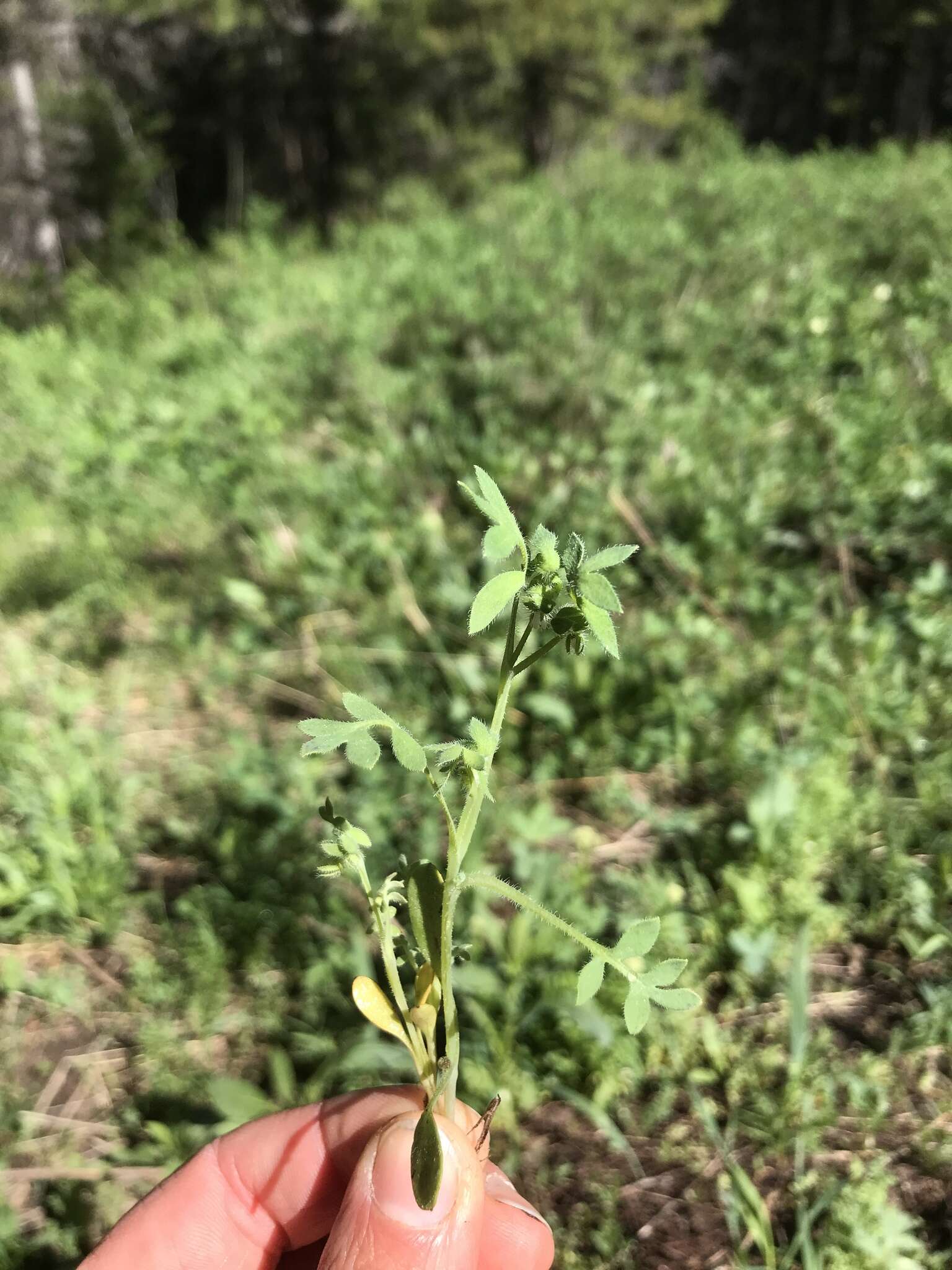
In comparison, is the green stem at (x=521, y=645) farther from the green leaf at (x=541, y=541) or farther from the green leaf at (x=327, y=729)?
the green leaf at (x=327, y=729)

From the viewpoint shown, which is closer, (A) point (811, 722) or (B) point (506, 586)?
(B) point (506, 586)

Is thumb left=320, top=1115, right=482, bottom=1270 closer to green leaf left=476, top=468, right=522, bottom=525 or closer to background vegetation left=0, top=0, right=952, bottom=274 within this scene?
green leaf left=476, top=468, right=522, bottom=525

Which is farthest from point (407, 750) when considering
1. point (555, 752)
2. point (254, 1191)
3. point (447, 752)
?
point (555, 752)

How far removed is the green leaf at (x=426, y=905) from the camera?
1048 millimetres

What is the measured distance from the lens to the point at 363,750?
90 centimetres

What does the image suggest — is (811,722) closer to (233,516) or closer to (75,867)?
(75,867)

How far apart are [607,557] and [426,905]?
0.50m

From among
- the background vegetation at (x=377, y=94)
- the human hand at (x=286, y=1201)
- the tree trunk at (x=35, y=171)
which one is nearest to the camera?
the human hand at (x=286, y=1201)

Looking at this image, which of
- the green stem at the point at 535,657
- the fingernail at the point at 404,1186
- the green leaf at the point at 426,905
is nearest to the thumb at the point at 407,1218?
the fingernail at the point at 404,1186

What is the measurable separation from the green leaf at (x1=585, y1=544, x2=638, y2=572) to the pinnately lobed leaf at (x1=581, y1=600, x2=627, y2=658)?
0.15 ft

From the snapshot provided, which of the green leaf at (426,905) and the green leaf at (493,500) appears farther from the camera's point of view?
the green leaf at (426,905)

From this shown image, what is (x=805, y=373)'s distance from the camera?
3.93 meters

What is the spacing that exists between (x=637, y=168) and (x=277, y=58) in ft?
19.3

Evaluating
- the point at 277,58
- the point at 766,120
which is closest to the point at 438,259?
the point at 277,58
